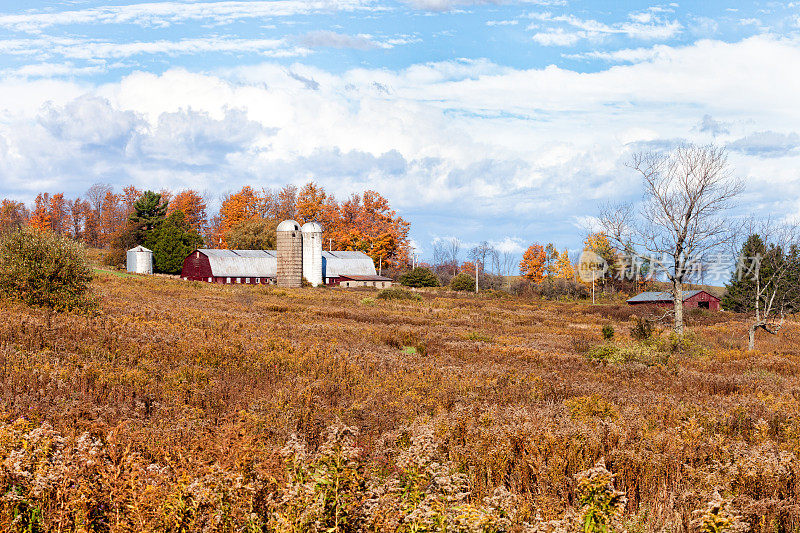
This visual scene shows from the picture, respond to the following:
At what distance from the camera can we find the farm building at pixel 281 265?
246 ft

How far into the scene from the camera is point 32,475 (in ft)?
17.0

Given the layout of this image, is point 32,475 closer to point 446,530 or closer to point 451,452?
point 446,530

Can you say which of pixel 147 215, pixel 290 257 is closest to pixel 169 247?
pixel 147 215

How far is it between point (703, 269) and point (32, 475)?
27.4m

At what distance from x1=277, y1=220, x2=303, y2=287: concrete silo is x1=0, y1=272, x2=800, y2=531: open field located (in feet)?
187

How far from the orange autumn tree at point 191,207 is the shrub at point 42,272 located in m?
96.0

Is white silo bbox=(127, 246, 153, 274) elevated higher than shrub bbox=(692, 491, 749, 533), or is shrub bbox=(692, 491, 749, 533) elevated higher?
white silo bbox=(127, 246, 153, 274)

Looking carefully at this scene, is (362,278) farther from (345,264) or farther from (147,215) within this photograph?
(147,215)

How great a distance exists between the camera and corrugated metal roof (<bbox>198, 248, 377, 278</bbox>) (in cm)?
7694

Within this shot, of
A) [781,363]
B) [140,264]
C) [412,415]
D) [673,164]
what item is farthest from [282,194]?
[412,415]

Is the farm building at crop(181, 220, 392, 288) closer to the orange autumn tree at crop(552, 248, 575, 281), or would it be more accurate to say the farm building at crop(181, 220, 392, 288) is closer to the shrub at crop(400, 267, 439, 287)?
the shrub at crop(400, 267, 439, 287)

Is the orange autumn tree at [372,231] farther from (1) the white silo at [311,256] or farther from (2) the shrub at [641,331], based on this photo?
(2) the shrub at [641,331]

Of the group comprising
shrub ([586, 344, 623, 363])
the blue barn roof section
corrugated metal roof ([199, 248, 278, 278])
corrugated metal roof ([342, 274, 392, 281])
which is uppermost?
corrugated metal roof ([199, 248, 278, 278])

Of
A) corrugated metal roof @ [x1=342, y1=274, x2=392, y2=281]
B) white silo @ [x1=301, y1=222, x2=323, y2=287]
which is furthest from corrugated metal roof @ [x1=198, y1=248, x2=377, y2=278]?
white silo @ [x1=301, y1=222, x2=323, y2=287]
